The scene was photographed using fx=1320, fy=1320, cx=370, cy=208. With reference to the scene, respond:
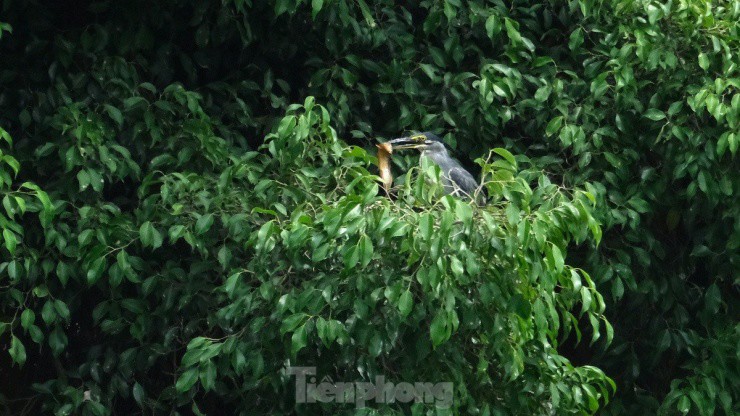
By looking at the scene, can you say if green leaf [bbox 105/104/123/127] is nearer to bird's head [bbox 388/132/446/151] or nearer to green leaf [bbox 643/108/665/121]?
bird's head [bbox 388/132/446/151]

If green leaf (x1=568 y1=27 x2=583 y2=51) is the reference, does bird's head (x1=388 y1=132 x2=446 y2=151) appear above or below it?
below

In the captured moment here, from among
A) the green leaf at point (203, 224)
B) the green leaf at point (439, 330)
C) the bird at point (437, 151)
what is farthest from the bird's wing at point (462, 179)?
the green leaf at point (439, 330)

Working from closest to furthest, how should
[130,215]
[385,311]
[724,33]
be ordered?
[385,311] < [130,215] < [724,33]

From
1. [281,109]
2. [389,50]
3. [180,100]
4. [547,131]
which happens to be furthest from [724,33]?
[180,100]

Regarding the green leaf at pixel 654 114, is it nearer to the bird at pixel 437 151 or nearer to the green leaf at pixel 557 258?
the bird at pixel 437 151

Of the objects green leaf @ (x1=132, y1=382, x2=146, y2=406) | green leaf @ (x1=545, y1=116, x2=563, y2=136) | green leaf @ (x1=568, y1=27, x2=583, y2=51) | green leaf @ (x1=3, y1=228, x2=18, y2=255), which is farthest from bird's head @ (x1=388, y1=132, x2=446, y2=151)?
green leaf @ (x1=3, y1=228, x2=18, y2=255)

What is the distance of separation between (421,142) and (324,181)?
708 millimetres

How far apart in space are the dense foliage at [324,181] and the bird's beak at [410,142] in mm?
169

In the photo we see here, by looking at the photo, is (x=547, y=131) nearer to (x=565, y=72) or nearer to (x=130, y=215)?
(x=565, y=72)

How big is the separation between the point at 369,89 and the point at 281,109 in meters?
0.38

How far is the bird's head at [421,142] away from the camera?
202 inches

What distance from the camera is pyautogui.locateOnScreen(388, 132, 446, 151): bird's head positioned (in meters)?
5.12

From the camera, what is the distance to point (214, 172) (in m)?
5.13

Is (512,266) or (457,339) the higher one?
(512,266)
